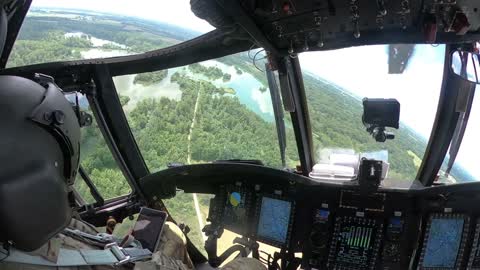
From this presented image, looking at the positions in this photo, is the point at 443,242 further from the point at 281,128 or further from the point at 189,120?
the point at 189,120

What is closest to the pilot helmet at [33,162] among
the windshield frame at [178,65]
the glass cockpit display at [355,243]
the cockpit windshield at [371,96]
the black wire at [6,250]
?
the black wire at [6,250]

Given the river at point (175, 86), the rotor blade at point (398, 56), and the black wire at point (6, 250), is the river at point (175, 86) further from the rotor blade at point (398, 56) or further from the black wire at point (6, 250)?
the black wire at point (6, 250)

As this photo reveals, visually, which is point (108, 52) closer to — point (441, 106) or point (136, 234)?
point (136, 234)

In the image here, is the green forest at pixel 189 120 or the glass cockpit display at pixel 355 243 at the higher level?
the green forest at pixel 189 120

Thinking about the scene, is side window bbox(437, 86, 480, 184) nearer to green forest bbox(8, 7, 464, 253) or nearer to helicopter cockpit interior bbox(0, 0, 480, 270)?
helicopter cockpit interior bbox(0, 0, 480, 270)

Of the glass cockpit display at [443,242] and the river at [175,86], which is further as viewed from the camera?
the river at [175,86]

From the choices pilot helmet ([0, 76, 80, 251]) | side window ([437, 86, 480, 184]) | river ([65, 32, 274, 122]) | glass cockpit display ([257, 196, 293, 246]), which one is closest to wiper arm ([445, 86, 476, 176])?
side window ([437, 86, 480, 184])
